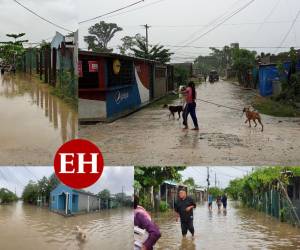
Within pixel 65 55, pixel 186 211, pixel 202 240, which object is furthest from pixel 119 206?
pixel 65 55

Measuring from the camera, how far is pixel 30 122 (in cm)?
442

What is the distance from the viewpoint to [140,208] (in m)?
3.76

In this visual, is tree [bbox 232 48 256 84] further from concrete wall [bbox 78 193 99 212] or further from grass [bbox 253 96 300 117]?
concrete wall [bbox 78 193 99 212]

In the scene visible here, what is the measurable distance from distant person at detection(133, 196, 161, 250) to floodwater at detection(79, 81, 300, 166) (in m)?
0.91

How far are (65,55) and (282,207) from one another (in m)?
2.68

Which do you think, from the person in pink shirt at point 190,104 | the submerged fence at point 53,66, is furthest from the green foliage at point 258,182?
the submerged fence at point 53,66

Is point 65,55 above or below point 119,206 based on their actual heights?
above

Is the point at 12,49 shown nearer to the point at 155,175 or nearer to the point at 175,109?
the point at 155,175

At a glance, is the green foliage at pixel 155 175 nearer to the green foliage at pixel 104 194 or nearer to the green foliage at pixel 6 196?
the green foliage at pixel 104 194

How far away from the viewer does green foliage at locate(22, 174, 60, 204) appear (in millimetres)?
3967

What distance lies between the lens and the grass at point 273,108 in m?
5.68

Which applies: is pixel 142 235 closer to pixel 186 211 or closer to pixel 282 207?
pixel 186 211

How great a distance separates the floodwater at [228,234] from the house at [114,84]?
1977 mm

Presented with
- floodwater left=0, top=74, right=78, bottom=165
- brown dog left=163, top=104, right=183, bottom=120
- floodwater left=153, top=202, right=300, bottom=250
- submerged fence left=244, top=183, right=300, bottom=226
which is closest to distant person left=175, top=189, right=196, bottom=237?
floodwater left=153, top=202, right=300, bottom=250
